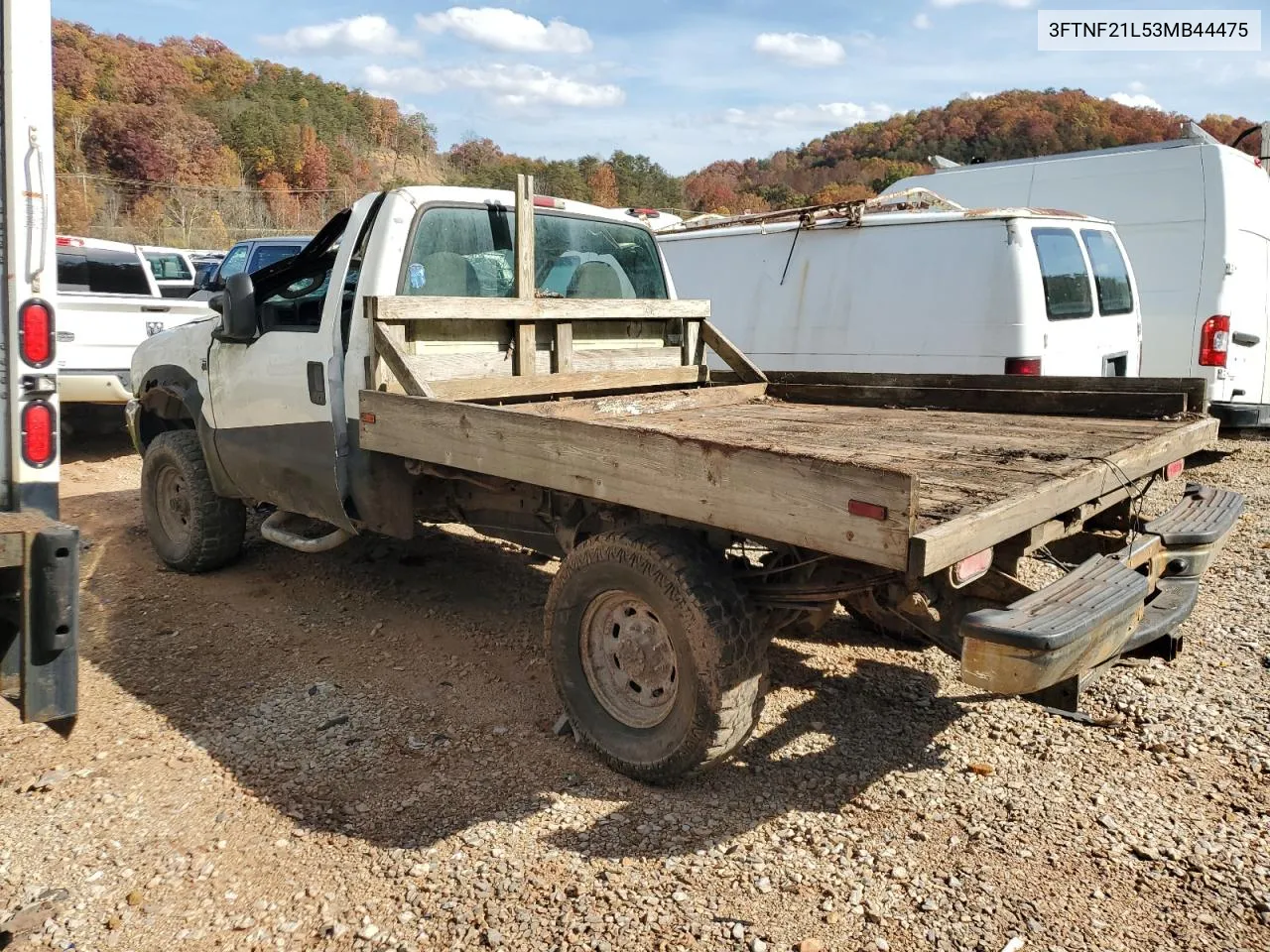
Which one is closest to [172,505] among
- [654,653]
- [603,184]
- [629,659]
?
[629,659]

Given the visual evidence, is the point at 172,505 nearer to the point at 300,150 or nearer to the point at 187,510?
the point at 187,510

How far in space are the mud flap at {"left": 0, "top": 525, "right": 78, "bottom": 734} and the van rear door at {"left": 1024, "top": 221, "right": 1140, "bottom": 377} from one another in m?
6.28

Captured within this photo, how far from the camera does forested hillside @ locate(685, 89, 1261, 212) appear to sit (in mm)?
29469

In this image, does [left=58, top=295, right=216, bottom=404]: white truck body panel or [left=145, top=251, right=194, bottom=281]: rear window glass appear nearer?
[left=58, top=295, right=216, bottom=404]: white truck body panel

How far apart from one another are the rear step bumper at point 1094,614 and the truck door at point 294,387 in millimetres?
2970

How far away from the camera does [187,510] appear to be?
562 cm

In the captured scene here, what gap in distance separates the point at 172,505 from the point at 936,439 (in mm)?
4410

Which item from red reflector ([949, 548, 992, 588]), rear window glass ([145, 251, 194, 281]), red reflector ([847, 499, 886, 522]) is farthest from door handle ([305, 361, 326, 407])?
rear window glass ([145, 251, 194, 281])

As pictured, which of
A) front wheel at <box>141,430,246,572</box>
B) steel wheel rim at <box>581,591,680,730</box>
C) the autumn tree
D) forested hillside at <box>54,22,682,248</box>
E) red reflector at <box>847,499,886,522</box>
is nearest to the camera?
red reflector at <box>847,499,886,522</box>

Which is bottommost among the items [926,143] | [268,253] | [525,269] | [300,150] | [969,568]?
[969,568]

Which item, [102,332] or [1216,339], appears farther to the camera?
[1216,339]

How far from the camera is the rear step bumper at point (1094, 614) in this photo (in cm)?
240

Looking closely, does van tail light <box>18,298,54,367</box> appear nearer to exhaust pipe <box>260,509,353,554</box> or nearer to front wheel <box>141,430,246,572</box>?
exhaust pipe <box>260,509,353,554</box>

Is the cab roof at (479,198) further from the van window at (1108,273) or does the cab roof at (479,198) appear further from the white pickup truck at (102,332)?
the white pickup truck at (102,332)
